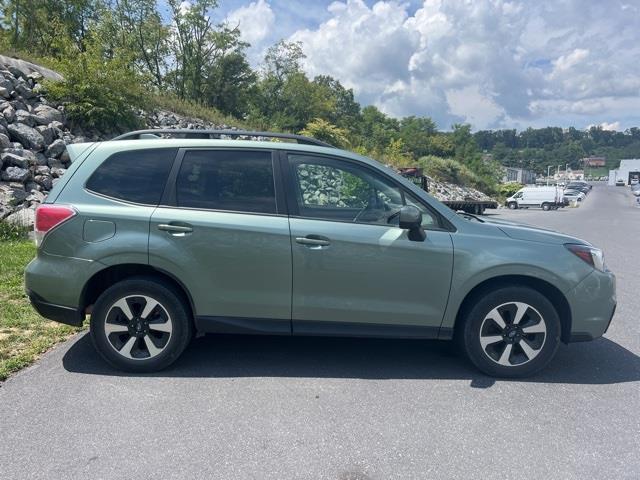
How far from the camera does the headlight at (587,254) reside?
390 cm

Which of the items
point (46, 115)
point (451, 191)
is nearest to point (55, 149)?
point (46, 115)

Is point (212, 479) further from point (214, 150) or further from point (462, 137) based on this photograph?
point (462, 137)

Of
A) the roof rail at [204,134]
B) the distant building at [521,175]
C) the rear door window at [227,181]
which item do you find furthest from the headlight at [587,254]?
the distant building at [521,175]

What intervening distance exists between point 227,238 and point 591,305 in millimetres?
3006

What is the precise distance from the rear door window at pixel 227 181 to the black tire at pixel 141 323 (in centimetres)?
75

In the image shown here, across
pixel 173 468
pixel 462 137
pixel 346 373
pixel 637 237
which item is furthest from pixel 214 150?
pixel 462 137

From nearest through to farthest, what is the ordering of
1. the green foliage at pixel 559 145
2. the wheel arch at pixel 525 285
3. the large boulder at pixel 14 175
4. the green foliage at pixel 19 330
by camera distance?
the wheel arch at pixel 525 285 → the green foliage at pixel 19 330 → the large boulder at pixel 14 175 → the green foliage at pixel 559 145

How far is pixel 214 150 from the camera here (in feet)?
13.0

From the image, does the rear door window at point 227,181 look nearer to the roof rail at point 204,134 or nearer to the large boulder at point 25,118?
the roof rail at point 204,134

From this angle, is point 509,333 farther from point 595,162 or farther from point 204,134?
point 595,162

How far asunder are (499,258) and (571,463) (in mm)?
1535

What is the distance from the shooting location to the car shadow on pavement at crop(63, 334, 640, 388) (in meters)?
3.95

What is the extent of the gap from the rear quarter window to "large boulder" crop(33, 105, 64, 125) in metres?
9.80

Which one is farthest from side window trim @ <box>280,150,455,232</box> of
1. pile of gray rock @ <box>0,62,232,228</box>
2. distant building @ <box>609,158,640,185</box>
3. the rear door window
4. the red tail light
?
distant building @ <box>609,158,640,185</box>
